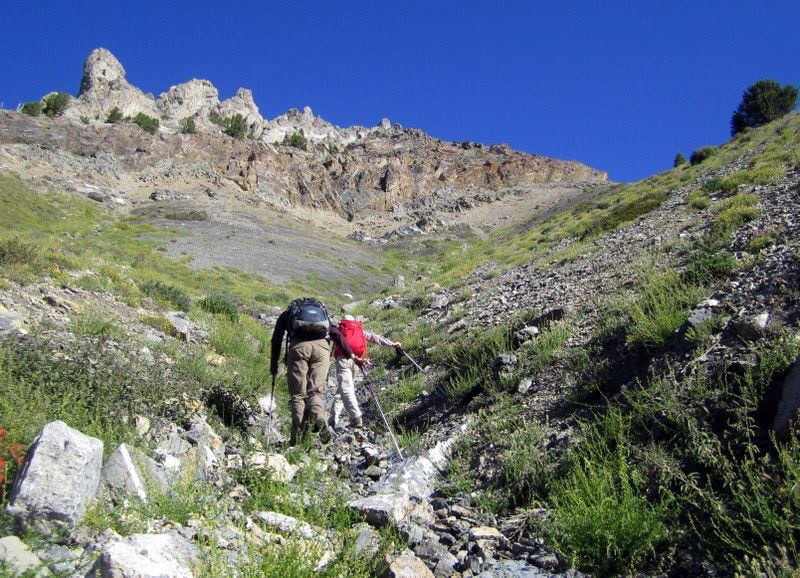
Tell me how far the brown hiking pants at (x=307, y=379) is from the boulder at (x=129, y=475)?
95.4 inches

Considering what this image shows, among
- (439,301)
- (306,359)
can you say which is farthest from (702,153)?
(306,359)

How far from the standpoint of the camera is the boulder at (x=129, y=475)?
4047mm

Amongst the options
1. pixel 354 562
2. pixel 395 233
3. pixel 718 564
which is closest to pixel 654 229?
pixel 718 564

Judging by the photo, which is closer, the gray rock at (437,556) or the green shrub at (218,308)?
the gray rock at (437,556)

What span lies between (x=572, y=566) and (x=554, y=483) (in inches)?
33.9

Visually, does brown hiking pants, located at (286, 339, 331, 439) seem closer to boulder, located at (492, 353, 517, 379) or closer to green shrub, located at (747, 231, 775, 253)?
boulder, located at (492, 353, 517, 379)

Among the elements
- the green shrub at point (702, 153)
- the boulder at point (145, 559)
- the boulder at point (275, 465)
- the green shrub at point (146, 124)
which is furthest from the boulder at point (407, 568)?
the green shrub at point (146, 124)

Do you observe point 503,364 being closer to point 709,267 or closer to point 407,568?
point 709,267

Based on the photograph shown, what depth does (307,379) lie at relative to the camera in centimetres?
708

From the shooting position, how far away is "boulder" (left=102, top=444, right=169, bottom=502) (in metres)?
4.05

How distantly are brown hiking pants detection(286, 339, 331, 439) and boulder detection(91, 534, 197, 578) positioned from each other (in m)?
3.48

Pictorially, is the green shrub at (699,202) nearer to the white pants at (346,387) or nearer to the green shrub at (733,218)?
the green shrub at (733,218)

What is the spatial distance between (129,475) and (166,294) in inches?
415

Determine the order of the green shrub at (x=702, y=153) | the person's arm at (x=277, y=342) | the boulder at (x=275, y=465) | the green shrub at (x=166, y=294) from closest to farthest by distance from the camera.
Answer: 1. the boulder at (x=275, y=465)
2. the person's arm at (x=277, y=342)
3. the green shrub at (x=166, y=294)
4. the green shrub at (x=702, y=153)
